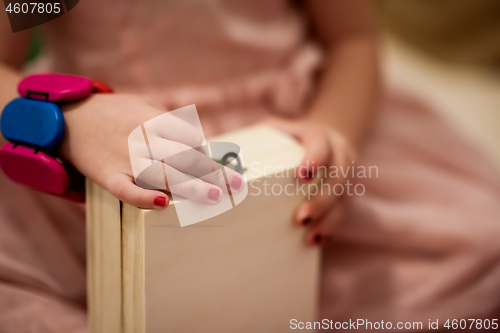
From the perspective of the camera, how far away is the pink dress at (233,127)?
0.39 m

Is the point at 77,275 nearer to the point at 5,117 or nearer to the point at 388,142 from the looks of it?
A: the point at 5,117

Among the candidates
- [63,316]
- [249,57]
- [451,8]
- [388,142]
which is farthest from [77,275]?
[451,8]

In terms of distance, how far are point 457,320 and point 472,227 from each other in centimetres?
10

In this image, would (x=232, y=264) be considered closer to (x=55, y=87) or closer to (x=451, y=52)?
(x=55, y=87)

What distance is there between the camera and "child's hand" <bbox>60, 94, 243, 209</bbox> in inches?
11.0

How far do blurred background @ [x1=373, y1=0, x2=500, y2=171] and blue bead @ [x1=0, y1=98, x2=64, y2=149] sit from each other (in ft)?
2.59

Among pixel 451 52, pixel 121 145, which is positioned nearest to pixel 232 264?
pixel 121 145

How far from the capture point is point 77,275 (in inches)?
15.4

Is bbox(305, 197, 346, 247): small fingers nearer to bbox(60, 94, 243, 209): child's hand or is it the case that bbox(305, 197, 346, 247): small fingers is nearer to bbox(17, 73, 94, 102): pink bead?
bbox(60, 94, 243, 209): child's hand

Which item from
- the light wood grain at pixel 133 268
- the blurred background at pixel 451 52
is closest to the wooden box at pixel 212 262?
the light wood grain at pixel 133 268

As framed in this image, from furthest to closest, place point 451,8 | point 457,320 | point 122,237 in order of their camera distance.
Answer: point 451,8
point 457,320
point 122,237

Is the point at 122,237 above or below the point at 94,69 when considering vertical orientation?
below

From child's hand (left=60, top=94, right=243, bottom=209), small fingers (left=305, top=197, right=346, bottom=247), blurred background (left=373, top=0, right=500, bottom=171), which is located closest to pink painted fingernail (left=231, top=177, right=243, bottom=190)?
child's hand (left=60, top=94, right=243, bottom=209)

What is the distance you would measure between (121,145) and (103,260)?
0.32 feet
